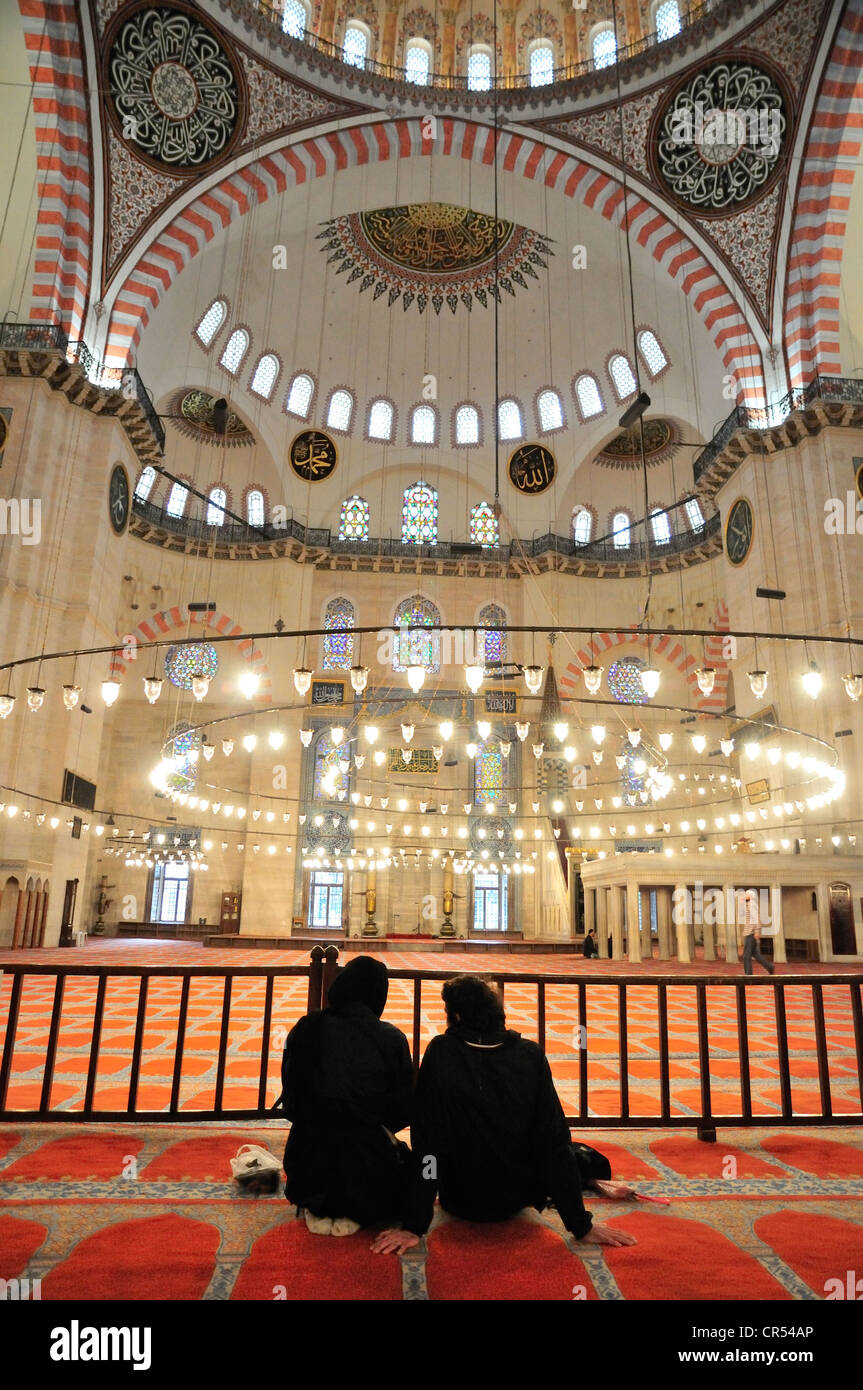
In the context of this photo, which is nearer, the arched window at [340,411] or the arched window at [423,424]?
the arched window at [340,411]

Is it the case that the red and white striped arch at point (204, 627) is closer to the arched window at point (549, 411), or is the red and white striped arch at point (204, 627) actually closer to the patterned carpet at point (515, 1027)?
the arched window at point (549, 411)

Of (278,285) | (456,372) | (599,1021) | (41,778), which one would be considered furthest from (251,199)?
(599,1021)

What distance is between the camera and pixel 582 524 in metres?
21.6

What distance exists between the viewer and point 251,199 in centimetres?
1492

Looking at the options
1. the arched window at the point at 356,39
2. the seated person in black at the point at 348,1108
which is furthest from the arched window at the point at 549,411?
the seated person in black at the point at 348,1108

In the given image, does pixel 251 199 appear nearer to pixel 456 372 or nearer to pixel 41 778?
pixel 456 372

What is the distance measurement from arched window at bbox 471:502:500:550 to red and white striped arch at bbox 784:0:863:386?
9.19 meters

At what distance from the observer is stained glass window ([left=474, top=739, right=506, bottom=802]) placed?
2059 centimetres

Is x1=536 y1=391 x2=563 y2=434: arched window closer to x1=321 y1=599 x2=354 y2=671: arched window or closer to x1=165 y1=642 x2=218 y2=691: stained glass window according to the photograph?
x1=321 y1=599 x2=354 y2=671: arched window

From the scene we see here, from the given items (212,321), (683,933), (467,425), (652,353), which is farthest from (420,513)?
(683,933)

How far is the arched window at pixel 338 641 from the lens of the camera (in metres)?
20.8

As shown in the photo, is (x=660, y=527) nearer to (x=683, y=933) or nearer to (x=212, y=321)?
(x=683, y=933)

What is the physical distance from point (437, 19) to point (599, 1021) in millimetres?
18966

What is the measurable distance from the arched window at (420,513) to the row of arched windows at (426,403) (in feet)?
4.38
